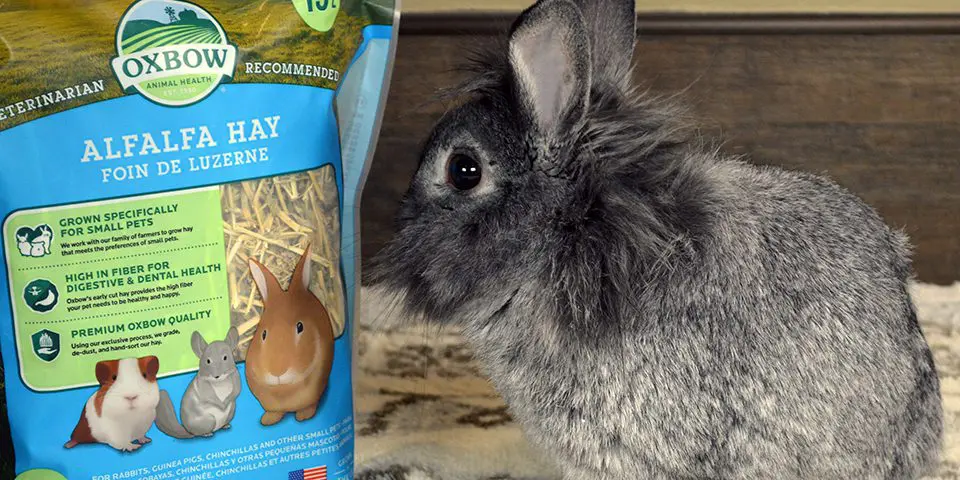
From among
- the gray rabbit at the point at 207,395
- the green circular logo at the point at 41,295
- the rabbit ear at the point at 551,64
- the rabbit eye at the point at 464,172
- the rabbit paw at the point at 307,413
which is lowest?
the rabbit paw at the point at 307,413

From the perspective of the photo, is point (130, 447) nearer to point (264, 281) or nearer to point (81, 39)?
point (264, 281)

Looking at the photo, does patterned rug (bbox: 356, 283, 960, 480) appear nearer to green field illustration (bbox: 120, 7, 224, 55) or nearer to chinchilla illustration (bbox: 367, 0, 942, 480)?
chinchilla illustration (bbox: 367, 0, 942, 480)

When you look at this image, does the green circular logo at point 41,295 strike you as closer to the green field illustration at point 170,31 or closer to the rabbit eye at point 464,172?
the green field illustration at point 170,31

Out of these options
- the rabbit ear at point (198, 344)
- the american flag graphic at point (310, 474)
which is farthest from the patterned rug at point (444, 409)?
the rabbit ear at point (198, 344)

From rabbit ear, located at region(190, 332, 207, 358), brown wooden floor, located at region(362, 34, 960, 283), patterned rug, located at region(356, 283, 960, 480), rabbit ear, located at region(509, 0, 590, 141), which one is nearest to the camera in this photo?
rabbit ear, located at region(509, 0, 590, 141)

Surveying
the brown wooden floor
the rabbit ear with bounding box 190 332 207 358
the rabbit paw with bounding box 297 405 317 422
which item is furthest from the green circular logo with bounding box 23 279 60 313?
the brown wooden floor

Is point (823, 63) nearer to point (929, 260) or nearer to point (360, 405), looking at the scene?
point (929, 260)
